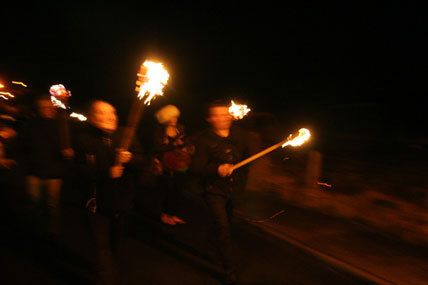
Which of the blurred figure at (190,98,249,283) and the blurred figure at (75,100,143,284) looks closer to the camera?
the blurred figure at (75,100,143,284)

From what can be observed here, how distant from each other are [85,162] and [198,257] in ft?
7.42

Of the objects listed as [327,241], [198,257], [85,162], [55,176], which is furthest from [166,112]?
[327,241]

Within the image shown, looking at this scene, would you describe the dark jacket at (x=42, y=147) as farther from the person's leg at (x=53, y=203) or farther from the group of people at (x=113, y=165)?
the person's leg at (x=53, y=203)

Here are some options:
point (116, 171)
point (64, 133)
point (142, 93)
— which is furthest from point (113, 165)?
point (64, 133)

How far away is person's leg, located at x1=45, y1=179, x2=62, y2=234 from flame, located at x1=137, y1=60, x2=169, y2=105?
2437 millimetres

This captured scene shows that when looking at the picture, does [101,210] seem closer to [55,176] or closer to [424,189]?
[55,176]

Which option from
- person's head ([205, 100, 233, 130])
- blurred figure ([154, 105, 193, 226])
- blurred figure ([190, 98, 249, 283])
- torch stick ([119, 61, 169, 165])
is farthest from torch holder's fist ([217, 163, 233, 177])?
blurred figure ([154, 105, 193, 226])

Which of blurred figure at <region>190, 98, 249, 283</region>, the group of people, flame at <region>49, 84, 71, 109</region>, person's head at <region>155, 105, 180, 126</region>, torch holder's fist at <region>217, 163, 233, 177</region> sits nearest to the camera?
the group of people

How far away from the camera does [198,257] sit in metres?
4.69

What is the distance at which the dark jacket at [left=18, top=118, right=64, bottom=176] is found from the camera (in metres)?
4.63

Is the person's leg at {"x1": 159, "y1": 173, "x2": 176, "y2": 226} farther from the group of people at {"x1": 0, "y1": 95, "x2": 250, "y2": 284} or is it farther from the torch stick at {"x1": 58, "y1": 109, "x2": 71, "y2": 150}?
the torch stick at {"x1": 58, "y1": 109, "x2": 71, "y2": 150}

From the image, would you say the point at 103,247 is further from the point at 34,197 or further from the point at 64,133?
the point at 34,197

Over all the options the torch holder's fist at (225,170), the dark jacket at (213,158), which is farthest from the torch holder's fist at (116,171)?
the torch holder's fist at (225,170)

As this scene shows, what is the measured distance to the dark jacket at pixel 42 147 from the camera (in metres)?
4.63
